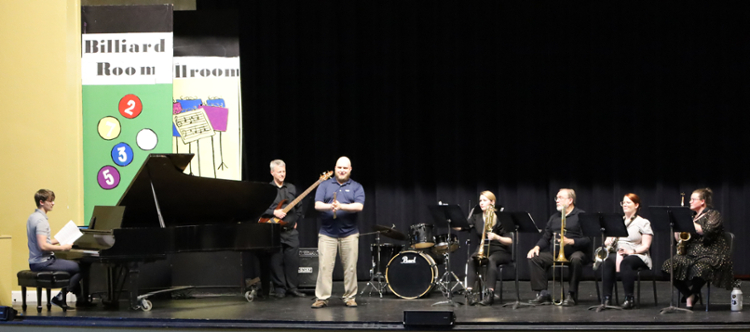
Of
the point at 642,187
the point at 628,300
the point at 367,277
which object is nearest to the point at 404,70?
the point at 367,277

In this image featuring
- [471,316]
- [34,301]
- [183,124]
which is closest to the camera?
[471,316]

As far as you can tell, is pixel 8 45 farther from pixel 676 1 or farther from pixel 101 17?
pixel 676 1

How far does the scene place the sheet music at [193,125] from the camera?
8445mm

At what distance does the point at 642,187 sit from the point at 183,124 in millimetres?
5429

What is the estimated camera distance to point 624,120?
9445 mm

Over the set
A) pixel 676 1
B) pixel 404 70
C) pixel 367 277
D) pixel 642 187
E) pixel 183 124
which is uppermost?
pixel 676 1

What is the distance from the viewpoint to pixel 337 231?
683 centimetres

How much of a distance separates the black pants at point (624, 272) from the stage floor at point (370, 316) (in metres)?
0.23

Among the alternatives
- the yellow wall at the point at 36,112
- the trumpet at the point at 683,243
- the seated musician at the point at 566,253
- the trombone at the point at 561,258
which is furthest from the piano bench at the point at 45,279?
the trumpet at the point at 683,243

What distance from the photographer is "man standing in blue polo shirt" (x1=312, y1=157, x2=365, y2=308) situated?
22.4 ft

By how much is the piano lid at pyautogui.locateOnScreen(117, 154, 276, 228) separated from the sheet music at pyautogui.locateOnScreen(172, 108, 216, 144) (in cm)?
136

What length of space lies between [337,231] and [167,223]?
1643mm

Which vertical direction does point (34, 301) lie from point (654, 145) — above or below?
below

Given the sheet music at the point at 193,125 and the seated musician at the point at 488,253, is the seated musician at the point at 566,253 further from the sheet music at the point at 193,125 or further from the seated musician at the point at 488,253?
the sheet music at the point at 193,125
